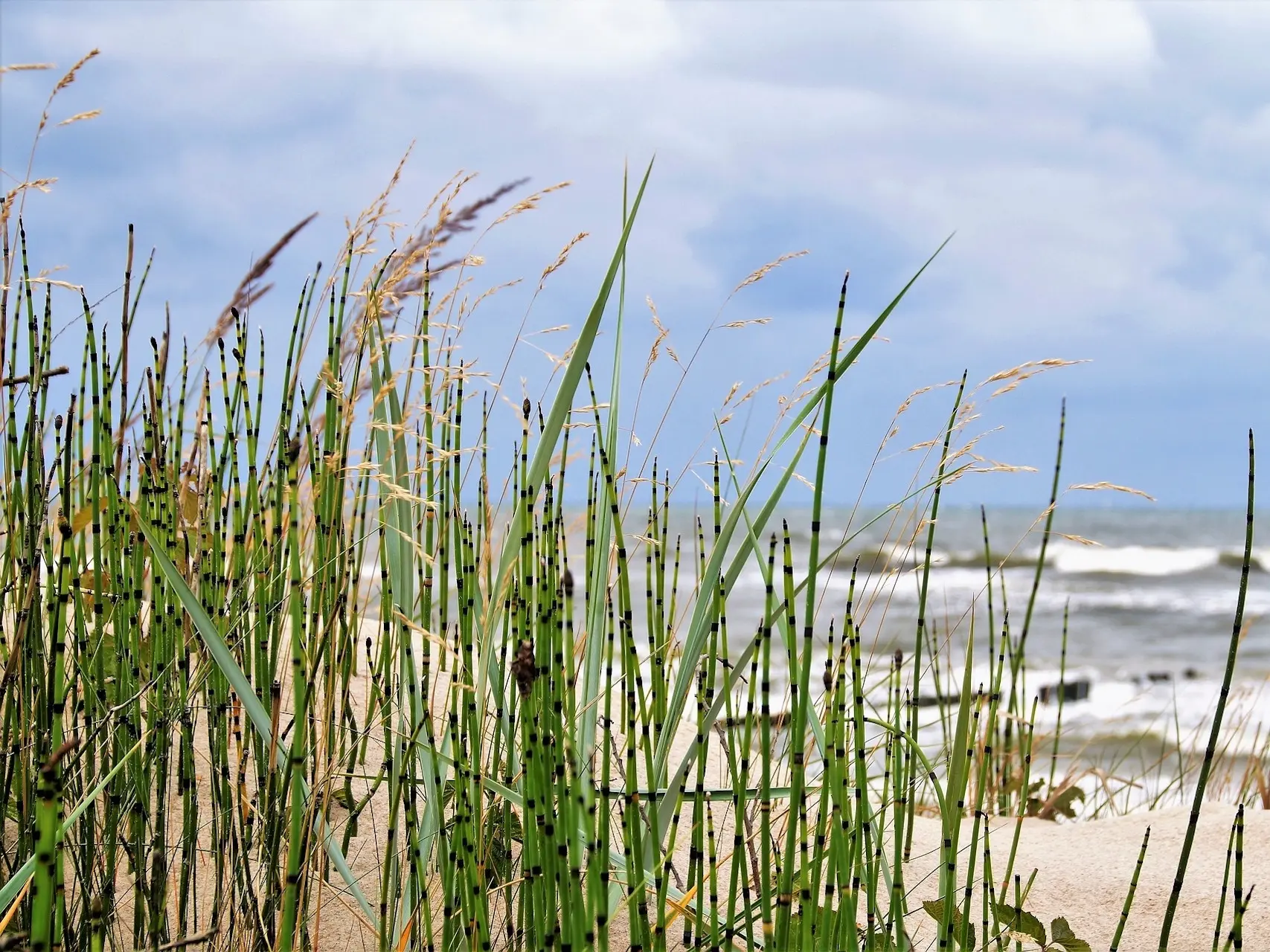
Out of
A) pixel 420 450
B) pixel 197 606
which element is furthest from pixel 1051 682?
pixel 197 606

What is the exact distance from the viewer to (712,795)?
1074 mm

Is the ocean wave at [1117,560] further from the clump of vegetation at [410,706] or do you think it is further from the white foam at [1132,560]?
the clump of vegetation at [410,706]

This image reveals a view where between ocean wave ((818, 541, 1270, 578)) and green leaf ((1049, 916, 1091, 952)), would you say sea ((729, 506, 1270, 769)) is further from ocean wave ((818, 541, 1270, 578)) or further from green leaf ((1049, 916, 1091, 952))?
green leaf ((1049, 916, 1091, 952))

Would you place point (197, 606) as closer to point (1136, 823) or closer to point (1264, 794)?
point (1136, 823)

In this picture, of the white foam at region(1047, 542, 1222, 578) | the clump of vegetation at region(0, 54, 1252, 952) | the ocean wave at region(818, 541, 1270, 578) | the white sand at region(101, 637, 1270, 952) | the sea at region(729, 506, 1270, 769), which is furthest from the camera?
the white foam at region(1047, 542, 1222, 578)

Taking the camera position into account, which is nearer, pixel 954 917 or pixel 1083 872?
pixel 954 917

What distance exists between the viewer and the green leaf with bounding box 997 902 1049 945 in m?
1.18

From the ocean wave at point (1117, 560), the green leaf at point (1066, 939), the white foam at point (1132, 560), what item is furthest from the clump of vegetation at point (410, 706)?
the white foam at point (1132, 560)

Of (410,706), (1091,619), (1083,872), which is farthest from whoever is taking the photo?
(1091,619)

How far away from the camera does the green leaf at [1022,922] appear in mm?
1178

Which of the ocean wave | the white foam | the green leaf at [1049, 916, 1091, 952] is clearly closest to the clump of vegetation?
the green leaf at [1049, 916, 1091, 952]

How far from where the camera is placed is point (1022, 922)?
1205 millimetres

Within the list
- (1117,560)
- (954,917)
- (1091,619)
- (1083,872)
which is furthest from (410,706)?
(1117,560)

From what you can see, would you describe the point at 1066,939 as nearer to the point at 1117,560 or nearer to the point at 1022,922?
the point at 1022,922
